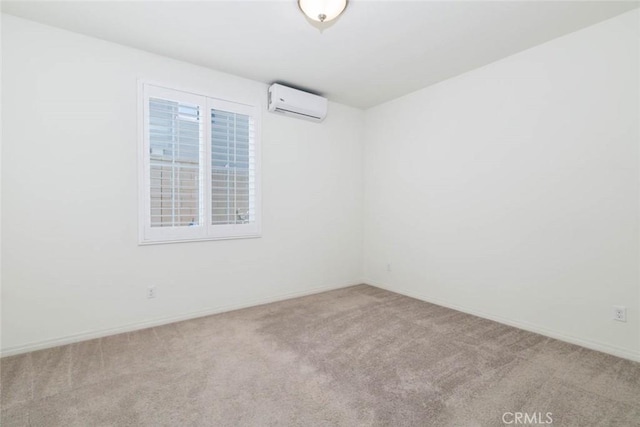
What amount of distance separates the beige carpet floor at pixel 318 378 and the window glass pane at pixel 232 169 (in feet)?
3.91

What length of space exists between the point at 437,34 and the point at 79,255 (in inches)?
141

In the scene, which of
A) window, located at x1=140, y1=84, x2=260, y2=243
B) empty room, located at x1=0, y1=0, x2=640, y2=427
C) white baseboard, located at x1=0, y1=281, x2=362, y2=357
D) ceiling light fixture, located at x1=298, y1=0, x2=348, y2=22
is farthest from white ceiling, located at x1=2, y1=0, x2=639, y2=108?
white baseboard, located at x1=0, y1=281, x2=362, y2=357

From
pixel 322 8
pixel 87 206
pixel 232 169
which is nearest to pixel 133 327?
pixel 87 206

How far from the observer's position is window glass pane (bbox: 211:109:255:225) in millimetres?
3236

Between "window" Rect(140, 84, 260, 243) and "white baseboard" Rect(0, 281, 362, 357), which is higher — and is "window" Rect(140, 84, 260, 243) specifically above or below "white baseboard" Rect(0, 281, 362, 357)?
above

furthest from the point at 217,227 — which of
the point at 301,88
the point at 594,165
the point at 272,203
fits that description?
the point at 594,165

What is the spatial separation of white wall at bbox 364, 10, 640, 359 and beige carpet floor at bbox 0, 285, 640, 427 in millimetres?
375

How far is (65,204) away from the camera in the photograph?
2494 millimetres

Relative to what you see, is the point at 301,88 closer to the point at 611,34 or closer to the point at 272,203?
the point at 272,203

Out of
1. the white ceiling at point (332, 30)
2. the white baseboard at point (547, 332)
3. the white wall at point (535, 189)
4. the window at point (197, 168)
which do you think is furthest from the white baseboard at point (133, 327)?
the white ceiling at point (332, 30)

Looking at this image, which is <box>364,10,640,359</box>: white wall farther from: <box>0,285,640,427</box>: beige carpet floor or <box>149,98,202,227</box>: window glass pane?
<box>149,98,202,227</box>: window glass pane

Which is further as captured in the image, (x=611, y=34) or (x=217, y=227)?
(x=217, y=227)

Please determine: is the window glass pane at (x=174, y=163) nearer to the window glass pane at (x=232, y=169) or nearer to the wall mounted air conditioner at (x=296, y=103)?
the window glass pane at (x=232, y=169)

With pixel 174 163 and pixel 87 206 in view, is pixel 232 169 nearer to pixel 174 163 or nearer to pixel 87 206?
pixel 174 163
